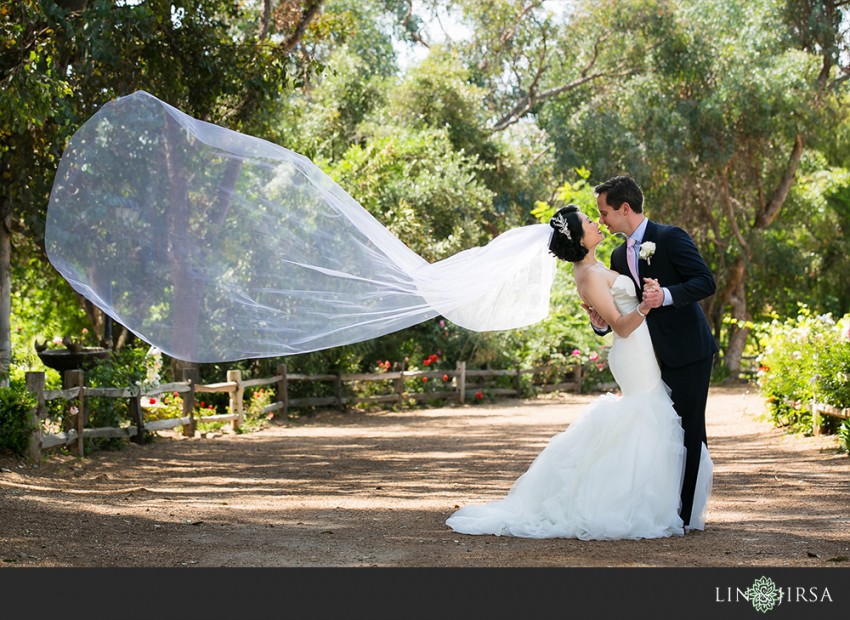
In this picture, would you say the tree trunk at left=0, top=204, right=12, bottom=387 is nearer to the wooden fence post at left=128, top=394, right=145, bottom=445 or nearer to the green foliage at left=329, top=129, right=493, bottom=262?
the wooden fence post at left=128, top=394, right=145, bottom=445

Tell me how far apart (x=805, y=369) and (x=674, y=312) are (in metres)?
7.16

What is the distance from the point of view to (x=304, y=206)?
6734 millimetres

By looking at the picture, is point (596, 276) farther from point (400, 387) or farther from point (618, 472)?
point (400, 387)

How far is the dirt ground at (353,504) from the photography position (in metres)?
5.57

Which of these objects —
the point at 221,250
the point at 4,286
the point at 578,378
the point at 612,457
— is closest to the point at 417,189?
the point at 578,378

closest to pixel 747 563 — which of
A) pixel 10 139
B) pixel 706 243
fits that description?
pixel 10 139

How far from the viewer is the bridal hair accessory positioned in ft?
20.3

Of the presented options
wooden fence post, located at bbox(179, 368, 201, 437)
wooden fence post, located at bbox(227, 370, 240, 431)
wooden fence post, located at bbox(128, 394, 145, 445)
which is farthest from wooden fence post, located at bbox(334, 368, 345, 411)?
wooden fence post, located at bbox(128, 394, 145, 445)

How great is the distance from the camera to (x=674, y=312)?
611cm

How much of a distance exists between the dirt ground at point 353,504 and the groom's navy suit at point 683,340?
51cm

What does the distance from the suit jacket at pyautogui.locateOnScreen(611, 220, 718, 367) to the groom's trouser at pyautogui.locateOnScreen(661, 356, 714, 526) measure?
0.08 meters

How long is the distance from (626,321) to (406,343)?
674 inches

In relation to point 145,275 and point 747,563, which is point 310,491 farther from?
point 747,563
